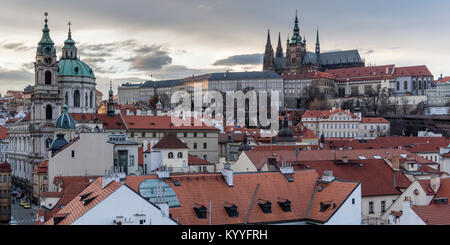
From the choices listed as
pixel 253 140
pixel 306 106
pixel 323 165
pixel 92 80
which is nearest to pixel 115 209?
pixel 323 165

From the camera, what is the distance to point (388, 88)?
123625mm

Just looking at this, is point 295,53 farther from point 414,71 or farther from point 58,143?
point 58,143

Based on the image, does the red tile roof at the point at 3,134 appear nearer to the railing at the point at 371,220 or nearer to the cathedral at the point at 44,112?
the cathedral at the point at 44,112

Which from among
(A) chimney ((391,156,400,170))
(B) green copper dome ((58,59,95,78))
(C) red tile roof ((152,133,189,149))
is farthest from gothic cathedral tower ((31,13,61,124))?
(A) chimney ((391,156,400,170))

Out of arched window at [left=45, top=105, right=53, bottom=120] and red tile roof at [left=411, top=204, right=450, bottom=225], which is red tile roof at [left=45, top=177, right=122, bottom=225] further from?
arched window at [left=45, top=105, right=53, bottom=120]

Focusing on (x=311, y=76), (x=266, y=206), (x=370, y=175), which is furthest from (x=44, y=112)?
(x=311, y=76)

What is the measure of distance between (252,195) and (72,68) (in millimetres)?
49457

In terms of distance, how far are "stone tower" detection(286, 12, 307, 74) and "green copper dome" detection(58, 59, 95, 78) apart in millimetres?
88088

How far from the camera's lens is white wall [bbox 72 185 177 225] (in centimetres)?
1327

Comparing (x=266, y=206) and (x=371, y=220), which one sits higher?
(x=266, y=206)

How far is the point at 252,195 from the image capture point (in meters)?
17.8

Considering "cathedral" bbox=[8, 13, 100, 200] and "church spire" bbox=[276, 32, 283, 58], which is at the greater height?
"church spire" bbox=[276, 32, 283, 58]

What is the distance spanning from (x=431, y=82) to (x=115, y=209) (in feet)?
393
